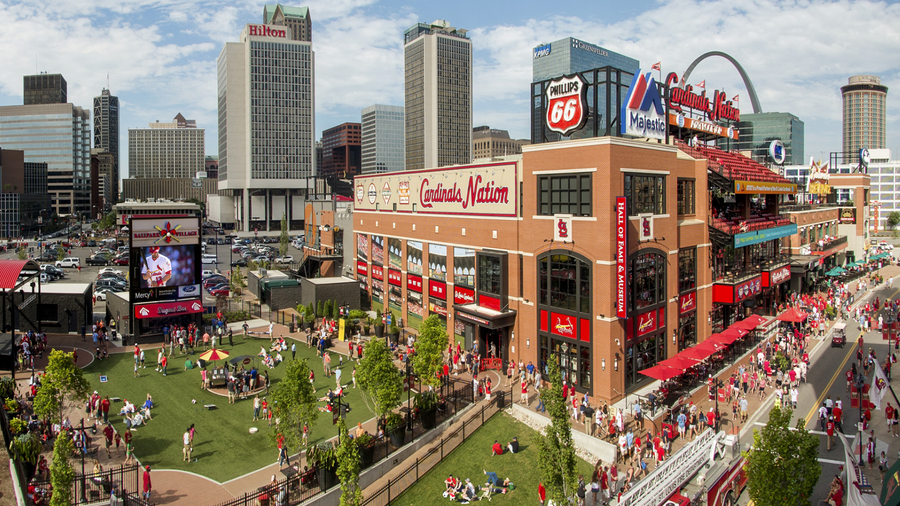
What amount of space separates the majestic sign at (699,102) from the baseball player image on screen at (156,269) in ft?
132

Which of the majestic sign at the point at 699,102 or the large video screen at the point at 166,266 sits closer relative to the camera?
the large video screen at the point at 166,266

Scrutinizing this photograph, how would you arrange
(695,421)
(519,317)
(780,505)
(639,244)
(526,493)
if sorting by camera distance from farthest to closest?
(519,317) < (639,244) < (695,421) < (526,493) < (780,505)

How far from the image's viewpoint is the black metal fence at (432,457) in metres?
22.2

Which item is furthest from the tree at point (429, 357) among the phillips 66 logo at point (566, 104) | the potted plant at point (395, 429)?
the phillips 66 logo at point (566, 104)

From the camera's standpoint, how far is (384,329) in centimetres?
4547

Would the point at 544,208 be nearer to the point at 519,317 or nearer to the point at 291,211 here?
the point at 519,317

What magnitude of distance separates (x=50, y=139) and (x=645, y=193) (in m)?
211

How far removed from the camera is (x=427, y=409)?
1072 inches

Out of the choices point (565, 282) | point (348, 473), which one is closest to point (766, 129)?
point (565, 282)

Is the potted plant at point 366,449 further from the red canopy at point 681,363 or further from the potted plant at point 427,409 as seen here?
the red canopy at point 681,363

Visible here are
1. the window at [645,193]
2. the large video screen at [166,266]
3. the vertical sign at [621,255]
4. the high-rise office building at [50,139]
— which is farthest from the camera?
the high-rise office building at [50,139]

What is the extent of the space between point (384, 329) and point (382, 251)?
10490mm

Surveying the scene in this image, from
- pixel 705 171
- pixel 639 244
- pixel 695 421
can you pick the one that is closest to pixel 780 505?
pixel 695 421

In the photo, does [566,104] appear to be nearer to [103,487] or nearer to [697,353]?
[697,353]
